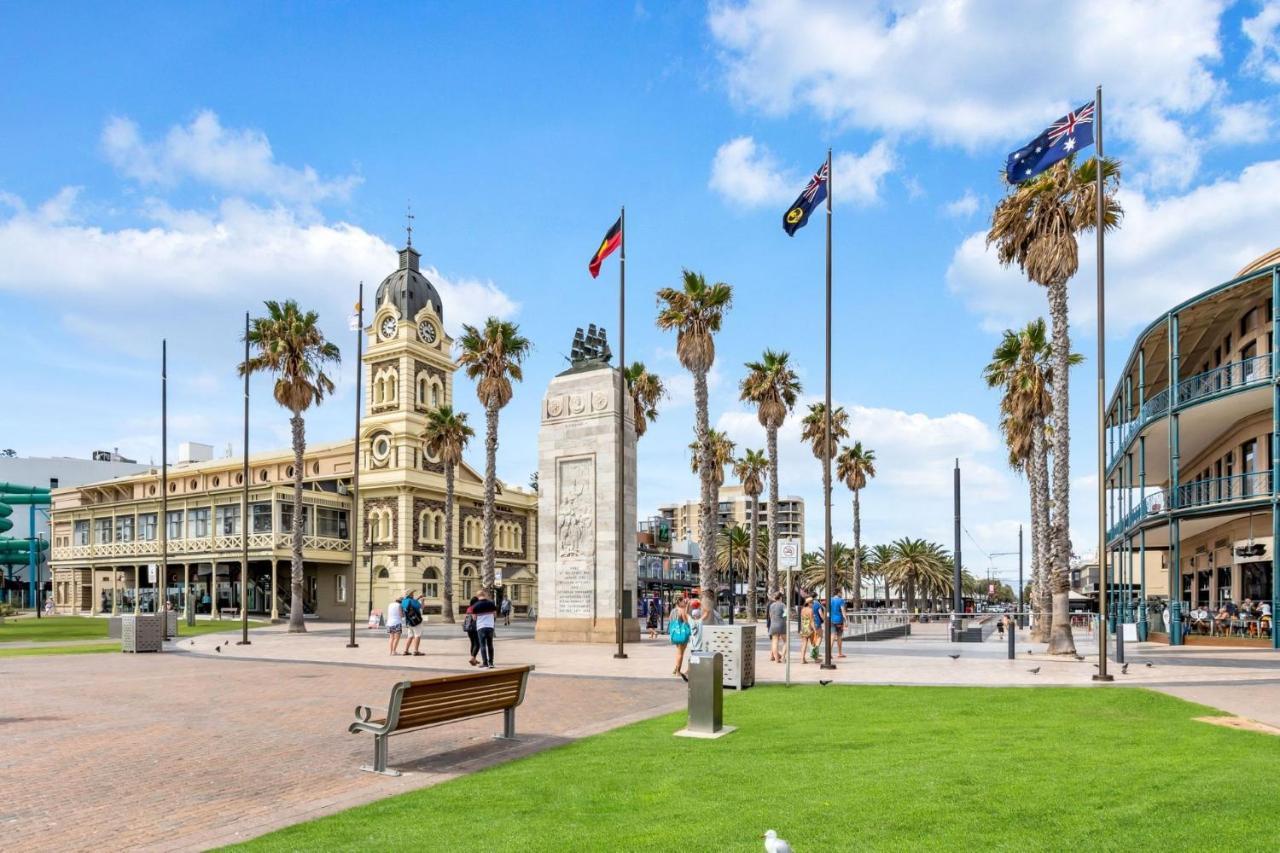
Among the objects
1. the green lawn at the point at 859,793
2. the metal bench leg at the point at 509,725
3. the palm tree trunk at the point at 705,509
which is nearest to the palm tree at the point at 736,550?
the palm tree trunk at the point at 705,509

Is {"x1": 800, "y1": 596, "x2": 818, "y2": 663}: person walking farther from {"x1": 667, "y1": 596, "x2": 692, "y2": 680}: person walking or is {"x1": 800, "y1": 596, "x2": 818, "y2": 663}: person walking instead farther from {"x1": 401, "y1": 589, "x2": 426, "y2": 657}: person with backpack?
{"x1": 401, "y1": 589, "x2": 426, "y2": 657}: person with backpack

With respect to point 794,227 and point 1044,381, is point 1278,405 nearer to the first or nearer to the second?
point 1044,381

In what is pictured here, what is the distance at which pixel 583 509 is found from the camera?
107 feet

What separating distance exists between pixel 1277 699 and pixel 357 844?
46.9ft

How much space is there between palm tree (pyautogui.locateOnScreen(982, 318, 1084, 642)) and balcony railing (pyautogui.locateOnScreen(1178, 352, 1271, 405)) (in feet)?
13.2

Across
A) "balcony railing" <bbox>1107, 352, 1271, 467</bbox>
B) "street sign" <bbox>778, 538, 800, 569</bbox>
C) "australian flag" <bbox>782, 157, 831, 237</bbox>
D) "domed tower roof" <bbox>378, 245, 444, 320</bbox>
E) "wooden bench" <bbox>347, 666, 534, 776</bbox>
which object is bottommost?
"wooden bench" <bbox>347, 666, 534, 776</bbox>

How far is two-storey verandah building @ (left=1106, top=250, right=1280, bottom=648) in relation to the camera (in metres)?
30.8

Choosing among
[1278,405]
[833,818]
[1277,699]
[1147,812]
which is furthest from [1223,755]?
[1278,405]

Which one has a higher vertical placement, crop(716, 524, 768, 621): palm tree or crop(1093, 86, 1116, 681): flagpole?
crop(1093, 86, 1116, 681): flagpole

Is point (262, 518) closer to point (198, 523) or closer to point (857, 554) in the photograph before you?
point (198, 523)

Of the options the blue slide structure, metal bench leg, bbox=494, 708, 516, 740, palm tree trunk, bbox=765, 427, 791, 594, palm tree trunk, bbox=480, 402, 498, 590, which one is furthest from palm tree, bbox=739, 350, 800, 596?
the blue slide structure

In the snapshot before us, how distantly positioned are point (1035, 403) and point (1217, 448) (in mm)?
10721

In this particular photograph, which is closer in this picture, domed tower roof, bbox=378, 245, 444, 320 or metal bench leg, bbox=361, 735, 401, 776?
metal bench leg, bbox=361, 735, 401, 776

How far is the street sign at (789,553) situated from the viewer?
68.2 feet
